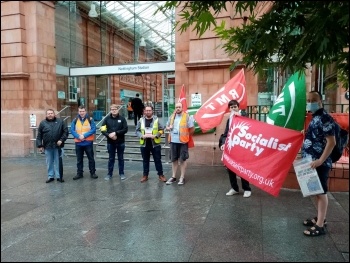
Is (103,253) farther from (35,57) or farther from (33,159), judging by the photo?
(35,57)

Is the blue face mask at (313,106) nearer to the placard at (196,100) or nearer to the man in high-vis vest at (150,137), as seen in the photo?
the man in high-vis vest at (150,137)

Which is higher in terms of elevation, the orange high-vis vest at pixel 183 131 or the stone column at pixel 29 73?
the stone column at pixel 29 73

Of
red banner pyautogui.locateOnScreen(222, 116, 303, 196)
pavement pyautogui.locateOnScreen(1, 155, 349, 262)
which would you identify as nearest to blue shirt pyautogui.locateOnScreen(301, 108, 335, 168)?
red banner pyautogui.locateOnScreen(222, 116, 303, 196)

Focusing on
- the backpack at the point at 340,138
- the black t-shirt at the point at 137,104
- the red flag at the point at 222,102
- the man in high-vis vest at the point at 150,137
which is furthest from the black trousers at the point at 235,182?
the black t-shirt at the point at 137,104

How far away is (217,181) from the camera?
22.8ft

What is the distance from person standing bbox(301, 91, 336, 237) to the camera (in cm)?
365

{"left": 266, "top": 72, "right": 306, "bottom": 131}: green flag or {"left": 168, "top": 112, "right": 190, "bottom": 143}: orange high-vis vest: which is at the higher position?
{"left": 266, "top": 72, "right": 306, "bottom": 131}: green flag

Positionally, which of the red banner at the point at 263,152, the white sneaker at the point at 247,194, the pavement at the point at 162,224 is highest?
the red banner at the point at 263,152

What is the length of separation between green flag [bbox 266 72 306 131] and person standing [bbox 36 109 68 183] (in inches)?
188

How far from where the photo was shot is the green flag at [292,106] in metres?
4.59

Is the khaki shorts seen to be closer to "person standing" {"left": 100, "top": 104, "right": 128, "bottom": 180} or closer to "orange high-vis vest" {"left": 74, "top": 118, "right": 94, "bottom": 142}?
"person standing" {"left": 100, "top": 104, "right": 128, "bottom": 180}

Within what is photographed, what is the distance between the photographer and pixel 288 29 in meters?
2.89

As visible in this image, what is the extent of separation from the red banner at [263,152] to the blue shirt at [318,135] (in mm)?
216

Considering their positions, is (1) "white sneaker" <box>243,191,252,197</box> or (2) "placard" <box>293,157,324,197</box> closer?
(2) "placard" <box>293,157,324,197</box>
